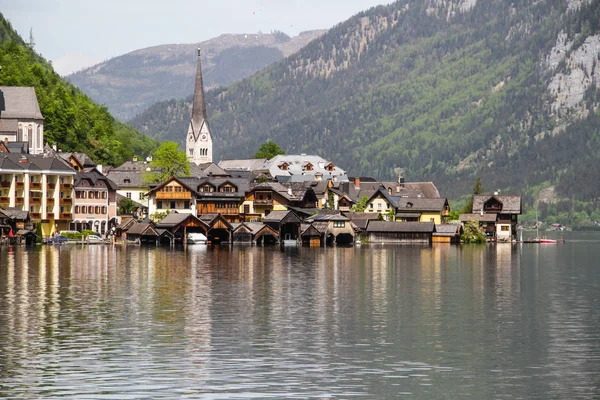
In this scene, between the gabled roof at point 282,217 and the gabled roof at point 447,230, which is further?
the gabled roof at point 447,230

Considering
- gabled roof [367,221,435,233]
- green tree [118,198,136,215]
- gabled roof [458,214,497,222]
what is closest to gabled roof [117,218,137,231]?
green tree [118,198,136,215]

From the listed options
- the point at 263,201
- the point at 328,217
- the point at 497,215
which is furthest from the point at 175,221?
the point at 497,215

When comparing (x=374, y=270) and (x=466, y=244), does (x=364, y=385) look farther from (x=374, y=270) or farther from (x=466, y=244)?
(x=466, y=244)

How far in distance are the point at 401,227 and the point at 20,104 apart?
6288 cm

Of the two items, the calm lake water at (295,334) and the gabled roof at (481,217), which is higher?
the gabled roof at (481,217)

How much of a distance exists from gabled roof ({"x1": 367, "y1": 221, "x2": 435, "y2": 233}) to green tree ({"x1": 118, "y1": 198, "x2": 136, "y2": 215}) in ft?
113

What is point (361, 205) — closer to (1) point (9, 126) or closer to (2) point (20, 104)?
(1) point (9, 126)

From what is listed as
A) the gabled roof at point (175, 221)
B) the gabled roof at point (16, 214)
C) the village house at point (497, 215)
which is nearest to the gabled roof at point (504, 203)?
the village house at point (497, 215)

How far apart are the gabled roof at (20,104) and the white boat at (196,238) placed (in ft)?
143

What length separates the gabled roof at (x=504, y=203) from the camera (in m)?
182

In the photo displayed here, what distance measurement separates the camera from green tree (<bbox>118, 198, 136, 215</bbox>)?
556ft

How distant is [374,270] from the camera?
92688mm

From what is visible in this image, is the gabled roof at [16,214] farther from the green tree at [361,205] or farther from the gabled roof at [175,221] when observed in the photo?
the green tree at [361,205]

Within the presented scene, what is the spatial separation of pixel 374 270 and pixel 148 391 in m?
56.8
